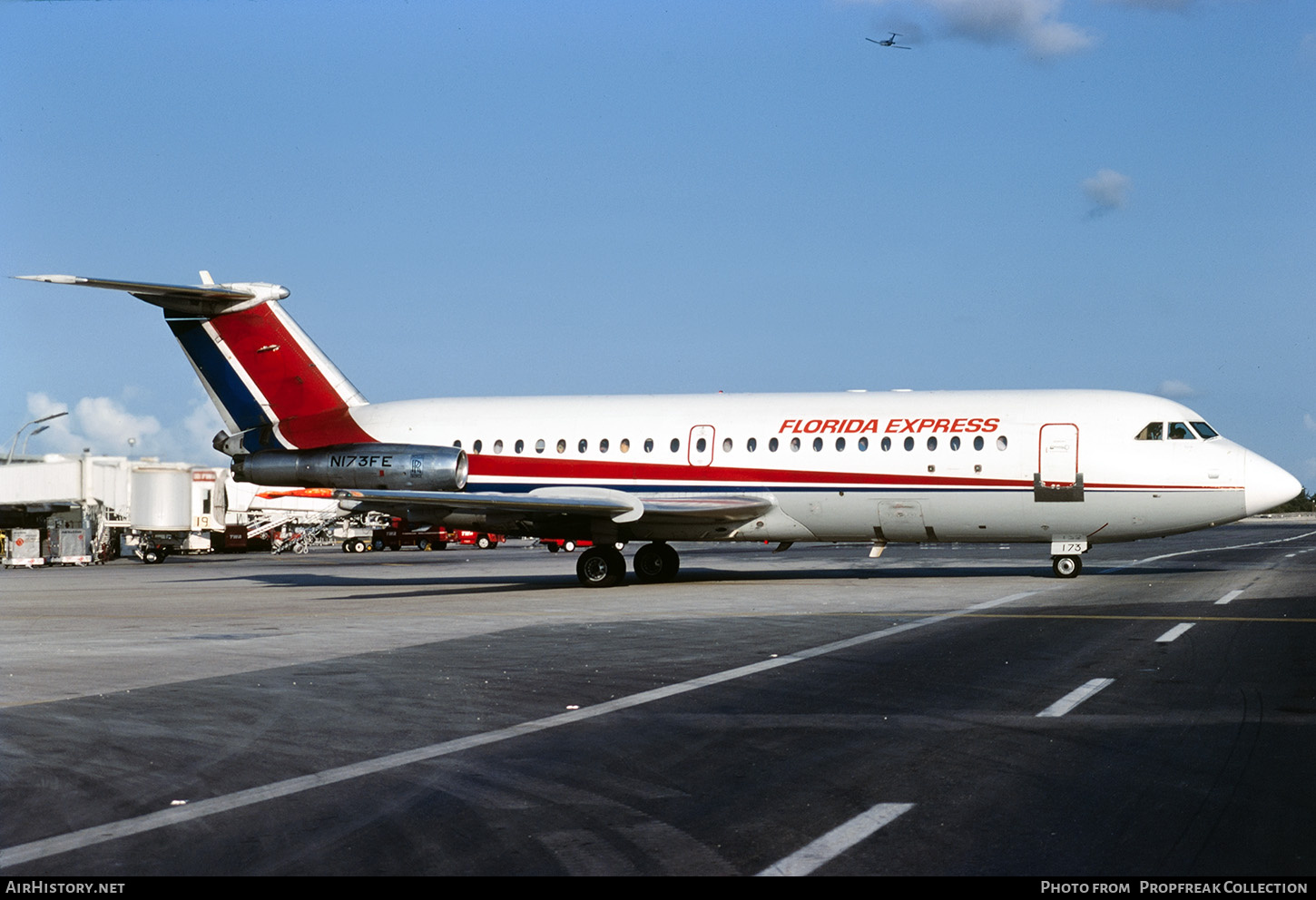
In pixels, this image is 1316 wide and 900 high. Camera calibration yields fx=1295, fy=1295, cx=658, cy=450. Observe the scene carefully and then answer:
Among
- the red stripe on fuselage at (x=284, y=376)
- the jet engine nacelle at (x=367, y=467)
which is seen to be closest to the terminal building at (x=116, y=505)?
the red stripe on fuselage at (x=284, y=376)

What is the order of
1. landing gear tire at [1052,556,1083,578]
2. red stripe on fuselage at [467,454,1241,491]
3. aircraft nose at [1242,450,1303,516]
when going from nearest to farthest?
aircraft nose at [1242,450,1303,516]
red stripe on fuselage at [467,454,1241,491]
landing gear tire at [1052,556,1083,578]

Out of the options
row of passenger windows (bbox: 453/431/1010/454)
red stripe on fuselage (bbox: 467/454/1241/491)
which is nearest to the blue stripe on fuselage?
row of passenger windows (bbox: 453/431/1010/454)

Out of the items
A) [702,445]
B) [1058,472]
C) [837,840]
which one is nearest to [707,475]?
[702,445]

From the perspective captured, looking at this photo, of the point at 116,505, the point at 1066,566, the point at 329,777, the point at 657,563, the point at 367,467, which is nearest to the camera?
the point at 329,777

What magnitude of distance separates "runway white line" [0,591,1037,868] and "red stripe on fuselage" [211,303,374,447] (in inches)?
769

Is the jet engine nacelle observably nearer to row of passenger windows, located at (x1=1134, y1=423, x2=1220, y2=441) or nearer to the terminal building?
row of passenger windows, located at (x1=1134, y1=423, x2=1220, y2=441)

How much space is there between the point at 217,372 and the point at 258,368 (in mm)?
1095

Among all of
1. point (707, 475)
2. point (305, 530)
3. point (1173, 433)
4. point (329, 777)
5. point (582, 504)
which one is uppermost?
point (1173, 433)

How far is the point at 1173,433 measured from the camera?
2641cm

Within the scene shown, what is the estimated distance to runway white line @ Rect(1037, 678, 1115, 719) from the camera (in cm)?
1080

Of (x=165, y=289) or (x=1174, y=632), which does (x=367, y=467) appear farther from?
(x=1174, y=632)
